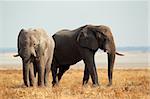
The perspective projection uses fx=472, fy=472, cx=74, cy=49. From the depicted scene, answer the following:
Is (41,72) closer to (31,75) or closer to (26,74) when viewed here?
(31,75)

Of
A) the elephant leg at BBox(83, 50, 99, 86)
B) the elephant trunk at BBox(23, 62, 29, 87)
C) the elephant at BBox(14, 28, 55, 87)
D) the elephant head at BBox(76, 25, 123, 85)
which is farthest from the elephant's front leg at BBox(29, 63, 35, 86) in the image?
the elephant head at BBox(76, 25, 123, 85)

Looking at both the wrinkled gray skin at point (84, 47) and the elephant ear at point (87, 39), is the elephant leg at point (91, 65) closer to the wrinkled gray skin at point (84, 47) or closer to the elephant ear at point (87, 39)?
the wrinkled gray skin at point (84, 47)

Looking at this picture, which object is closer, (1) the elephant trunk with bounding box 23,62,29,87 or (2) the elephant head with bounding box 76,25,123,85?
(1) the elephant trunk with bounding box 23,62,29,87

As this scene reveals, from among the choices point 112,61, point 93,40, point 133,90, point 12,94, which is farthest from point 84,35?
point 12,94

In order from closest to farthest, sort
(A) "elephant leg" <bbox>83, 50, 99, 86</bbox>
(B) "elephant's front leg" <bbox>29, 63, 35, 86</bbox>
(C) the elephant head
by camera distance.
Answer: (B) "elephant's front leg" <bbox>29, 63, 35, 86</bbox> → (A) "elephant leg" <bbox>83, 50, 99, 86</bbox> → (C) the elephant head

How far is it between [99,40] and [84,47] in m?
0.78

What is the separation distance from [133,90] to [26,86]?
396 cm

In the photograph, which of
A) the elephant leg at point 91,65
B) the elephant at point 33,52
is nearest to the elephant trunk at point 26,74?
the elephant at point 33,52

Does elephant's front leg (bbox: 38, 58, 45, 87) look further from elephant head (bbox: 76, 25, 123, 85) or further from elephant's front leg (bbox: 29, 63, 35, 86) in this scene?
elephant head (bbox: 76, 25, 123, 85)

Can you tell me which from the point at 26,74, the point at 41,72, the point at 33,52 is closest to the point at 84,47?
the point at 41,72

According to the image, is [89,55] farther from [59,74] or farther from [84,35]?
[59,74]

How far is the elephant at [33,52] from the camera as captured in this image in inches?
680

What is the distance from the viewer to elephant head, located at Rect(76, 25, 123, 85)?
62.2ft

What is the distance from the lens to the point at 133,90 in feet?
52.4
